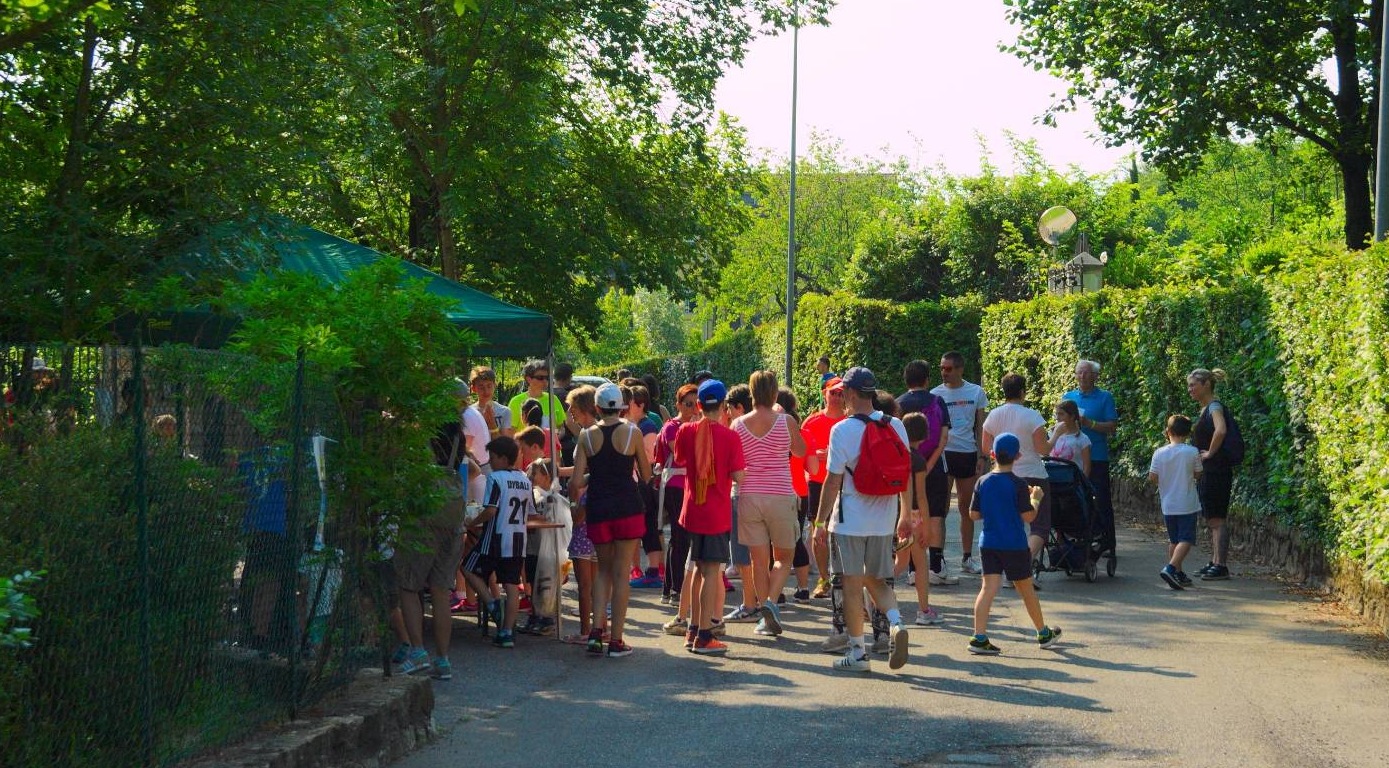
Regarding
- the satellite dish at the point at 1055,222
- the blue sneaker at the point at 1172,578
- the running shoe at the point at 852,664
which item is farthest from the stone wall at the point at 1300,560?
the satellite dish at the point at 1055,222

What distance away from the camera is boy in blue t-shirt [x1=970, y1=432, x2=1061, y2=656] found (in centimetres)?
1018

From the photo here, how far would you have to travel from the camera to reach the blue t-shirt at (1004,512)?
10273 millimetres

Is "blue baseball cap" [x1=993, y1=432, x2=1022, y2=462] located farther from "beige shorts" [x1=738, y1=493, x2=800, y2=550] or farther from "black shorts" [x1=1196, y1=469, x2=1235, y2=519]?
"black shorts" [x1=1196, y1=469, x2=1235, y2=519]

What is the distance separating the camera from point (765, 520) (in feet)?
35.4

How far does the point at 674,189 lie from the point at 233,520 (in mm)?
22112

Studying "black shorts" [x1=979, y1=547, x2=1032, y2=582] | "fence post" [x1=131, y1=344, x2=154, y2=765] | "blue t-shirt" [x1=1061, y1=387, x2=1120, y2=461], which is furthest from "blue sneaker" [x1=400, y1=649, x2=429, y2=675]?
"blue t-shirt" [x1=1061, y1=387, x2=1120, y2=461]

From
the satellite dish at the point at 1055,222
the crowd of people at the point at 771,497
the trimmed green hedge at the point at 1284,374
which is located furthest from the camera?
the satellite dish at the point at 1055,222

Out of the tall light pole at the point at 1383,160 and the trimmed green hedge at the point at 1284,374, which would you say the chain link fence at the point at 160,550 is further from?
the tall light pole at the point at 1383,160

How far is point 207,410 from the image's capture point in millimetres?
6074

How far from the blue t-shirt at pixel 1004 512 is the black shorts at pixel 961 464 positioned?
11.3 ft

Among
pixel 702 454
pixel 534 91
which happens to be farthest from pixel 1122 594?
pixel 534 91

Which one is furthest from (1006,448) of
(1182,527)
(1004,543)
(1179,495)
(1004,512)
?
(1182,527)

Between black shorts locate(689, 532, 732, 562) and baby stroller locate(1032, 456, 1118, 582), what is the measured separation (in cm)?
381

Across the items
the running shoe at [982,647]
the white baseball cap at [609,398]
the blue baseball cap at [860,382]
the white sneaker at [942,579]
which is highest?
the blue baseball cap at [860,382]
